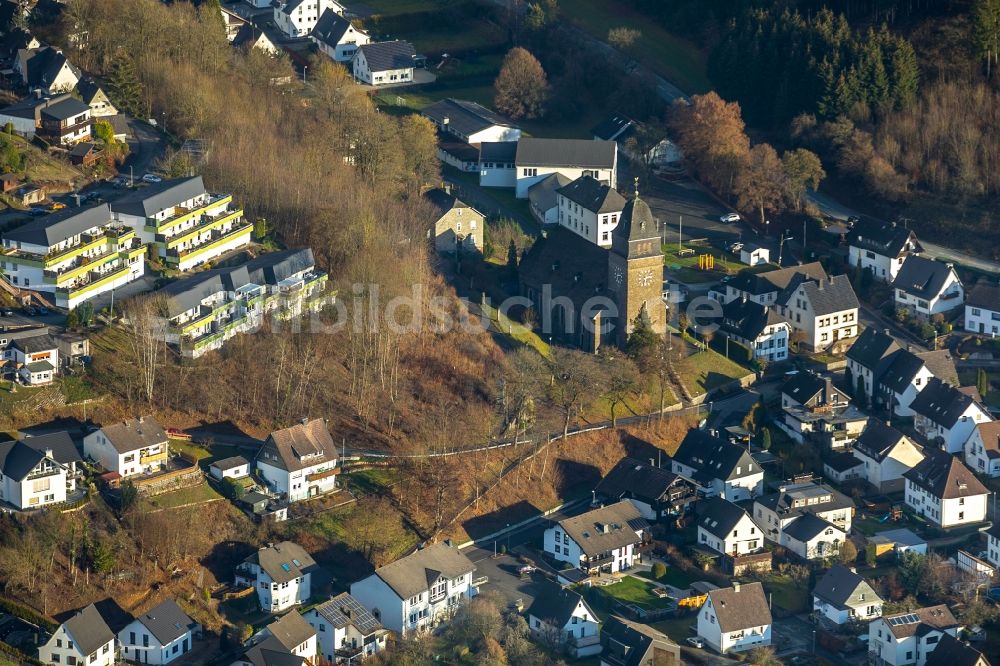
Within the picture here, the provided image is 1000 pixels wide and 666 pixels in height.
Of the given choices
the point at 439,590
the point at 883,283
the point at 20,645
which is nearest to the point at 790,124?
the point at 883,283

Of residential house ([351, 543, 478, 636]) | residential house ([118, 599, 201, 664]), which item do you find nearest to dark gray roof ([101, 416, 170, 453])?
residential house ([118, 599, 201, 664])

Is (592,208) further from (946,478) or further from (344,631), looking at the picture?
(344,631)

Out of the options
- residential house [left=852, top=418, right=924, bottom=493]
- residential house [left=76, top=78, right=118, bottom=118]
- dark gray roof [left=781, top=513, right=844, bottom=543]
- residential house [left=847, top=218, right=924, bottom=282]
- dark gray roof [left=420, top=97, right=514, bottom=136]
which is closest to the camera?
dark gray roof [left=781, top=513, right=844, bottom=543]

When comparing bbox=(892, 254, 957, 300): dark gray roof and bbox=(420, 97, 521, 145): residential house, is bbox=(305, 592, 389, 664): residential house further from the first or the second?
bbox=(420, 97, 521, 145): residential house

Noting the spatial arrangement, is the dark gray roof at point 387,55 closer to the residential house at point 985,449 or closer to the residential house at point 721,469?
the residential house at point 721,469

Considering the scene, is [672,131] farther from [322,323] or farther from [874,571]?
[874,571]

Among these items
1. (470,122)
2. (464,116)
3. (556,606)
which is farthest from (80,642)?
(464,116)
